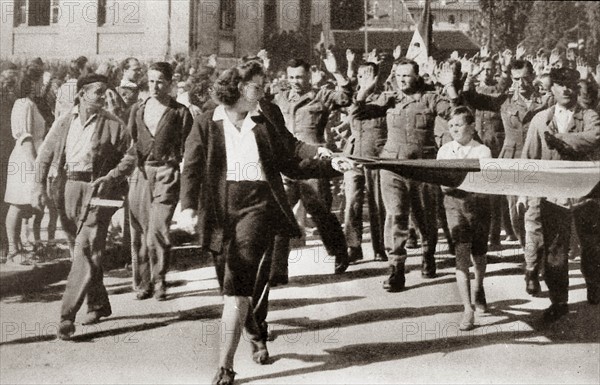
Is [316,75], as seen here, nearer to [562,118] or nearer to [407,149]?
[407,149]

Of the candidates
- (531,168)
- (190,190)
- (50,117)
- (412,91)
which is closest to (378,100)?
(412,91)

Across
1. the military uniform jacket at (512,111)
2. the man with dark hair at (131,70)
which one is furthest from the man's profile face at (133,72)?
the military uniform jacket at (512,111)

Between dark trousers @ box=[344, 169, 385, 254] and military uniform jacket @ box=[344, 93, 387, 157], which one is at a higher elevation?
military uniform jacket @ box=[344, 93, 387, 157]

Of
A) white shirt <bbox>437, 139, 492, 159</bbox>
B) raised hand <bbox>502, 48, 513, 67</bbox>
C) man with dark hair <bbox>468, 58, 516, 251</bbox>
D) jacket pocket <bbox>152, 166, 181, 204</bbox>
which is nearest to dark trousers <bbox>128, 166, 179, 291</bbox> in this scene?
jacket pocket <bbox>152, 166, 181, 204</bbox>

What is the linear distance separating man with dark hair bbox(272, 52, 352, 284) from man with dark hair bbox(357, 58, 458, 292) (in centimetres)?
21

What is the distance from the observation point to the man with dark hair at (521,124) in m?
4.59

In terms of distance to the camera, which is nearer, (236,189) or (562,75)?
(236,189)

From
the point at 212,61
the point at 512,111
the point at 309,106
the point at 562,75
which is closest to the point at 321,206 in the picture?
the point at 309,106

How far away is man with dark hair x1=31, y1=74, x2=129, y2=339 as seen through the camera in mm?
4457

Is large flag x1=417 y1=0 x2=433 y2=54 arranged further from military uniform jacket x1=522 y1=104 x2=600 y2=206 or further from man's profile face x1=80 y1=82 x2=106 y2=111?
man's profile face x1=80 y1=82 x2=106 y2=111

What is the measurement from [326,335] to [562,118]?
2033 millimetres

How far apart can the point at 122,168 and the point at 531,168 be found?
2.54m

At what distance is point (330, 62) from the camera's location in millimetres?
4512

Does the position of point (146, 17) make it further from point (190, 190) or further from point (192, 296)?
point (192, 296)
